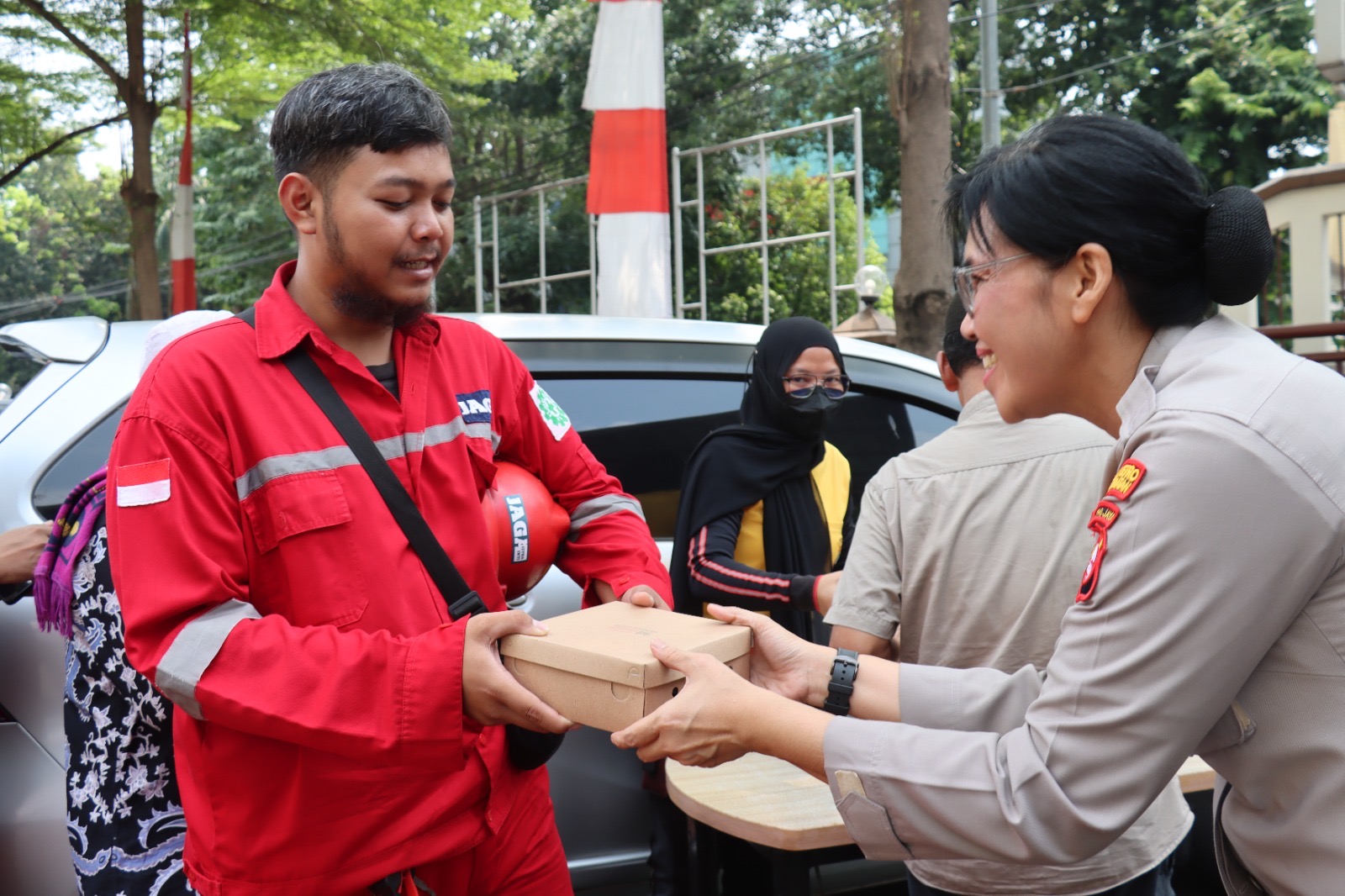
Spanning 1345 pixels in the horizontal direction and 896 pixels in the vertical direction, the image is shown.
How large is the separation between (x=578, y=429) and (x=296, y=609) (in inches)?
59.6

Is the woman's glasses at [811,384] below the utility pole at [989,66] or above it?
below

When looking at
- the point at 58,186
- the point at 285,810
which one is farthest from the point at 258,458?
the point at 58,186

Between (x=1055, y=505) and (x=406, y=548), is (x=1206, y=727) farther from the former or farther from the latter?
(x=406, y=548)

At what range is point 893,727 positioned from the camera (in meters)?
1.60

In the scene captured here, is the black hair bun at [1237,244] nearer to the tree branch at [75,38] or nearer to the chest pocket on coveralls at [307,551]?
the chest pocket on coveralls at [307,551]

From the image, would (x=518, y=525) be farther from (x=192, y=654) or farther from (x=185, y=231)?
(x=185, y=231)

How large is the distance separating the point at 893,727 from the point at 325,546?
89 centimetres

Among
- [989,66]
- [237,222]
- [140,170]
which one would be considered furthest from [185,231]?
[237,222]

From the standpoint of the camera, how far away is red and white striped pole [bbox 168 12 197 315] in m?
8.93

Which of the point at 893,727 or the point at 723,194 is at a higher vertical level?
the point at 723,194

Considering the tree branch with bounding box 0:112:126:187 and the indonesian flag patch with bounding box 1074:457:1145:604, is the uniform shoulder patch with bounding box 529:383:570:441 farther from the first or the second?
the tree branch with bounding box 0:112:126:187

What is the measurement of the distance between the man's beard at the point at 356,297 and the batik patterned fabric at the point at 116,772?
611 millimetres

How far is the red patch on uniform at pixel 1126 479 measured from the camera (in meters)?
1.40

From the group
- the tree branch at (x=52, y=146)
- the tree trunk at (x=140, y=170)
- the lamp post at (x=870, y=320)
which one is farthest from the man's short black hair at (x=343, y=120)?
the tree branch at (x=52, y=146)
